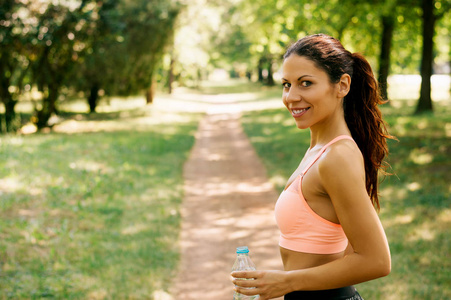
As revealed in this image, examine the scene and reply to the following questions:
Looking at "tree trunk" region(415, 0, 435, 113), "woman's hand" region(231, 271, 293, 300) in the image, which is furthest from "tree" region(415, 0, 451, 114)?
"woman's hand" region(231, 271, 293, 300)

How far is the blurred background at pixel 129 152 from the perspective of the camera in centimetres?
569

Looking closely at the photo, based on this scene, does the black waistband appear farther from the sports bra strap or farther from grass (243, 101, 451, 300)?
grass (243, 101, 451, 300)

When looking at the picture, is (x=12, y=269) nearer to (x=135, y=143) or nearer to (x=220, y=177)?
(x=220, y=177)

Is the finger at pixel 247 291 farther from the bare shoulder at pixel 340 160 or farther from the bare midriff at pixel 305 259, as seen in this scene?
the bare shoulder at pixel 340 160

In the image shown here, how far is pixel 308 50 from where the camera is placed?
6.24 feet

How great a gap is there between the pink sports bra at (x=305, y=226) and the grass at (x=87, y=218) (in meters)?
3.69

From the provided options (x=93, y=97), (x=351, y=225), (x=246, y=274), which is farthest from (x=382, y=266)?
(x=93, y=97)

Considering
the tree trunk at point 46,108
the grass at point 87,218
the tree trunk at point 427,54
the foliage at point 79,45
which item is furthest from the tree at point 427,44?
the tree trunk at point 46,108

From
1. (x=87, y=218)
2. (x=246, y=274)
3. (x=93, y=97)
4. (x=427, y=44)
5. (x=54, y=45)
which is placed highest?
(x=54, y=45)

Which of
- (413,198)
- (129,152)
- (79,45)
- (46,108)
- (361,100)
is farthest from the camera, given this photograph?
(46,108)

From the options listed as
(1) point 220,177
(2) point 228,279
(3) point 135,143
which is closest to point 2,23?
(3) point 135,143

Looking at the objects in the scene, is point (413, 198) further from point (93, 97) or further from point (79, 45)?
point (93, 97)

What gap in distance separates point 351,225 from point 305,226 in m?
0.23

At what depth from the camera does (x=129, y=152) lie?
13469mm
